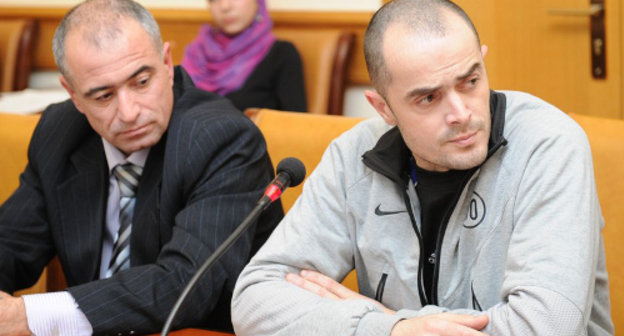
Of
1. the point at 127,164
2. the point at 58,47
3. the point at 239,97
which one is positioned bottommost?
the point at 239,97

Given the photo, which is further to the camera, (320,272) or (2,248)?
(2,248)

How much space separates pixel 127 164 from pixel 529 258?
1.11 meters

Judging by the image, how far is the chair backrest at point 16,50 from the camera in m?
5.04

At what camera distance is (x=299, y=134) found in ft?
7.06

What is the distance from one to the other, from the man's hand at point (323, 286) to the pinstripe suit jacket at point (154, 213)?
0.81 ft

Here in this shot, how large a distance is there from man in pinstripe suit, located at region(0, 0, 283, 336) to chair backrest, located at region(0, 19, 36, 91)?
9.96 ft

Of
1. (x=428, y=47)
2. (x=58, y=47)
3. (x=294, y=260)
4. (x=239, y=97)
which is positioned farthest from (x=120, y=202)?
(x=239, y=97)

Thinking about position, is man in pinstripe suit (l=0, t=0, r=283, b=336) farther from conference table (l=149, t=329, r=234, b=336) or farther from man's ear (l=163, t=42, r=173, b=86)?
conference table (l=149, t=329, r=234, b=336)

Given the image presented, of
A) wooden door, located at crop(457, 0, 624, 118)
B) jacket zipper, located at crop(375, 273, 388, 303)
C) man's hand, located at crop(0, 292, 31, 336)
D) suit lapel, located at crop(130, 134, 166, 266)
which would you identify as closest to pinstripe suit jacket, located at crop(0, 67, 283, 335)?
suit lapel, located at crop(130, 134, 166, 266)

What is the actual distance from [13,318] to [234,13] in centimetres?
266

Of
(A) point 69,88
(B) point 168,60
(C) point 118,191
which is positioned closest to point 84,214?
(C) point 118,191

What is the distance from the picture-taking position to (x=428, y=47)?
57.6 inches

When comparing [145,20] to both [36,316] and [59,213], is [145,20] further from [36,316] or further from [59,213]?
[36,316]

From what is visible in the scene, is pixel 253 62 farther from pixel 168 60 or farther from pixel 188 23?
pixel 168 60
